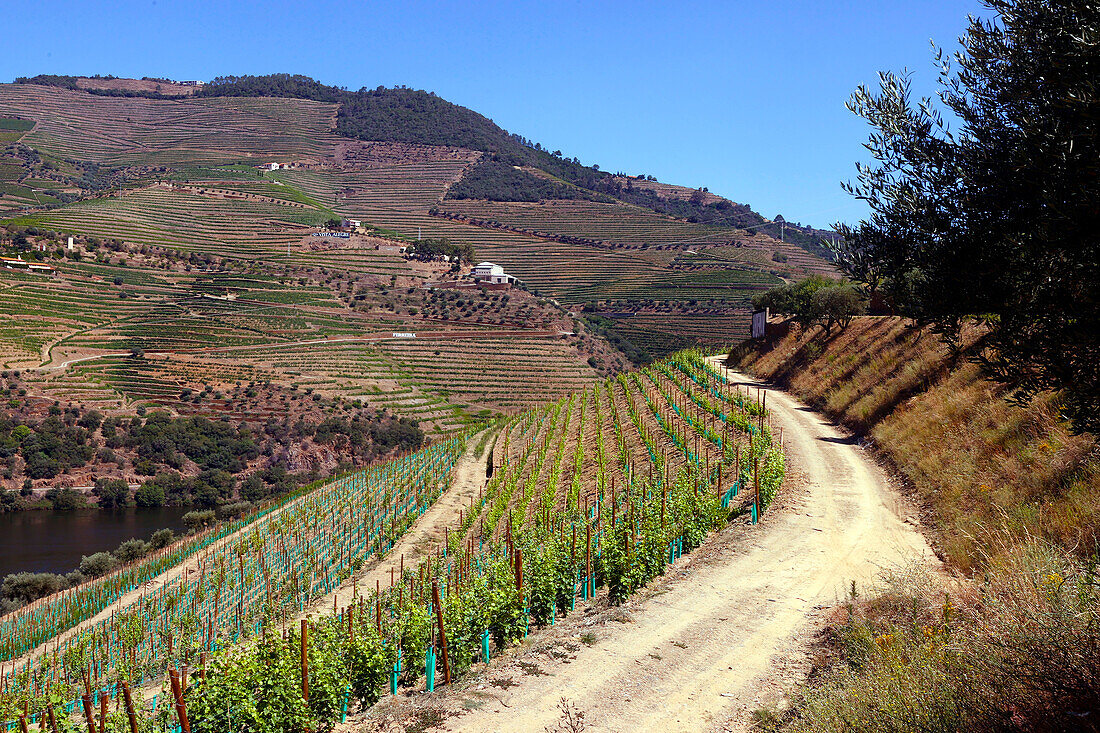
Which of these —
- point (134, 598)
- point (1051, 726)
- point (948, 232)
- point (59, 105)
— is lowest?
point (134, 598)

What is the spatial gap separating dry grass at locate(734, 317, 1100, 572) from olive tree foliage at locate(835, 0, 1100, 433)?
80 cm

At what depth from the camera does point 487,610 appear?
337 inches

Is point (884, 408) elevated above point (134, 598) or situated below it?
above

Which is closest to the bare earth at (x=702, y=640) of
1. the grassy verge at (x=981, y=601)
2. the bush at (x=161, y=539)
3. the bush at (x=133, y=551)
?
the grassy verge at (x=981, y=601)

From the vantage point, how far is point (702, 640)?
7883 mm

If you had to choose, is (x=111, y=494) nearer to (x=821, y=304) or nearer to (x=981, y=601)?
(x=821, y=304)

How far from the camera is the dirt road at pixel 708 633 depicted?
21.3 feet

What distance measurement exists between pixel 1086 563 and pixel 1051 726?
10.1ft

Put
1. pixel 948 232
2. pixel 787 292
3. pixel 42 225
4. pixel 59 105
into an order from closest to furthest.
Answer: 1. pixel 948 232
2. pixel 787 292
3. pixel 42 225
4. pixel 59 105

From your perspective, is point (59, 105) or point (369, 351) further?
point (59, 105)

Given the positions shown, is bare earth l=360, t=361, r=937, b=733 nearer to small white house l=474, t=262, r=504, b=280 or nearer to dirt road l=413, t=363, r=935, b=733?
dirt road l=413, t=363, r=935, b=733

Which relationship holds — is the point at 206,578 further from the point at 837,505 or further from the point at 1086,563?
the point at 1086,563

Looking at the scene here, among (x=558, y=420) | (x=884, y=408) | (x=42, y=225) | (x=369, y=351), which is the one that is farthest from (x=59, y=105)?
(x=884, y=408)

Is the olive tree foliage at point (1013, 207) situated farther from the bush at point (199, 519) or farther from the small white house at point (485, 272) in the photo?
the small white house at point (485, 272)
